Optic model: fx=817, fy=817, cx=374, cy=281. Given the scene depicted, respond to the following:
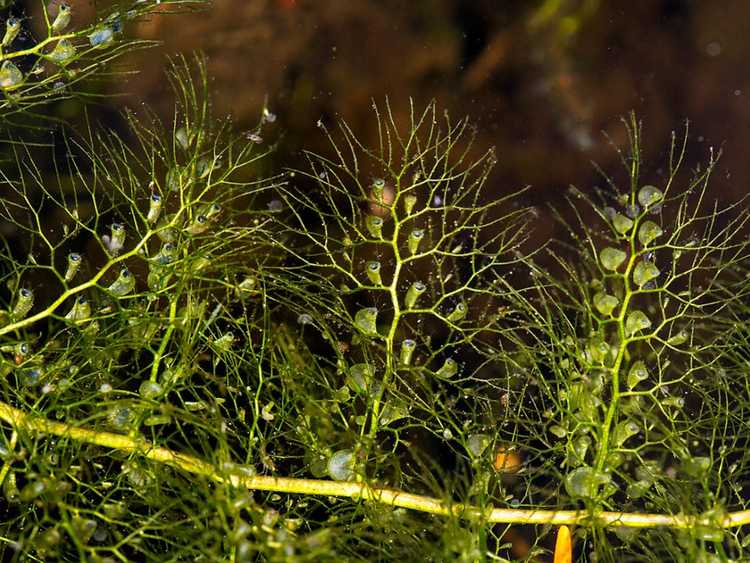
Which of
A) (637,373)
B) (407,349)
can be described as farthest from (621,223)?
(407,349)

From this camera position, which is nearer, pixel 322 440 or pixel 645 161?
pixel 322 440

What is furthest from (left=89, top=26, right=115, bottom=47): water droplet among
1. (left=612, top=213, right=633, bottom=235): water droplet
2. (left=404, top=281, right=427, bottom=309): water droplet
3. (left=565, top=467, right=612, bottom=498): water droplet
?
(left=565, top=467, right=612, bottom=498): water droplet

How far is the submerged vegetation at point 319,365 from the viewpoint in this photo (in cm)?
83

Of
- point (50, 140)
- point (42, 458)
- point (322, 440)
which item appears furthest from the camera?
point (50, 140)

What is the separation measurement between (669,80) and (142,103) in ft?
2.41

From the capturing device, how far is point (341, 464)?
2.86 feet

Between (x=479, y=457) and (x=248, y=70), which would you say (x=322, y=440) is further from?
(x=248, y=70)

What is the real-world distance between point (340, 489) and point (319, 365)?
143 millimetres

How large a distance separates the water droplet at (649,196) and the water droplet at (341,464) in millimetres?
419

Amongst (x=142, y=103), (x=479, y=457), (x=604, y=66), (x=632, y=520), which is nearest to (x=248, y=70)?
(x=142, y=103)

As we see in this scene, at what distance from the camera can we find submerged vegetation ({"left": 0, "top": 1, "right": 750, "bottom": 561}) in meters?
0.83

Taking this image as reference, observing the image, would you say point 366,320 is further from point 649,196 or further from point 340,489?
point 649,196

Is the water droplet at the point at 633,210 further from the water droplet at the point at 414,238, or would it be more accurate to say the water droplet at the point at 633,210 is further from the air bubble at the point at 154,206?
the air bubble at the point at 154,206

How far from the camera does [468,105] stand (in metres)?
1.13
